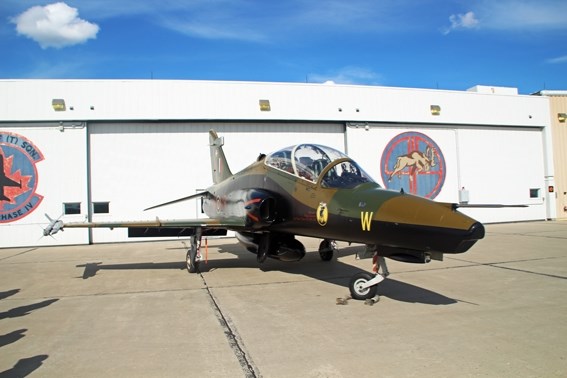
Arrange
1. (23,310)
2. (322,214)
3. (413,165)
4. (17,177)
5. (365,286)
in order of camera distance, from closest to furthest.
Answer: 1. (365,286)
2. (23,310)
3. (322,214)
4. (17,177)
5. (413,165)

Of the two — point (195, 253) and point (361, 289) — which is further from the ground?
point (195, 253)

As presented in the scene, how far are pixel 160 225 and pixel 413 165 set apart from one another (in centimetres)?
1532

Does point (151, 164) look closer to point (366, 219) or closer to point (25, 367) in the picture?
point (366, 219)

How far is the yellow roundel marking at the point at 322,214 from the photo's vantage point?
6971 mm

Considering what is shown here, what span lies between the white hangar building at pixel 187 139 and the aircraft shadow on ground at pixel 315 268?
6604 mm

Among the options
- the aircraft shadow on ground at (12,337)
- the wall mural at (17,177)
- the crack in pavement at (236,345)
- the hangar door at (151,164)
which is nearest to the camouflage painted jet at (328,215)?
the crack in pavement at (236,345)

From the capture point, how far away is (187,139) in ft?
61.3

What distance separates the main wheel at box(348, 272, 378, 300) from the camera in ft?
21.2

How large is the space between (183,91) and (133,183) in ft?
15.6

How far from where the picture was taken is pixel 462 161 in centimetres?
2205

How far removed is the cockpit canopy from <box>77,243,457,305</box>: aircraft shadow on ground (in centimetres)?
209

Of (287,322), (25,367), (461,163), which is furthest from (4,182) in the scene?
(461,163)

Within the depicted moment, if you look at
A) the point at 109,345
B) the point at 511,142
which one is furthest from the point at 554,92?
the point at 109,345

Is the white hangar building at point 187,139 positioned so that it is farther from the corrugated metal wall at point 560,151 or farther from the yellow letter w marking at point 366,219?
the yellow letter w marking at point 366,219
